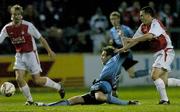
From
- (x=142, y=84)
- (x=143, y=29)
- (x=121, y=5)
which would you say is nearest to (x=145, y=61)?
(x=142, y=84)

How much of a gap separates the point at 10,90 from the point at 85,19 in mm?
11927

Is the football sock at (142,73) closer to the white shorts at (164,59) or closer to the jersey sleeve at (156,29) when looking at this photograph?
the white shorts at (164,59)

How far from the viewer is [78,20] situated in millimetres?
26969

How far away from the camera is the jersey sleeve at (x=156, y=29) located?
15977 millimetres

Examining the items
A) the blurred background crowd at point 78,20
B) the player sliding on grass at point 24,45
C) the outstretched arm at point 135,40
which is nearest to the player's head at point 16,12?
the player sliding on grass at point 24,45

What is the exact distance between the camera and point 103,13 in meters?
28.2

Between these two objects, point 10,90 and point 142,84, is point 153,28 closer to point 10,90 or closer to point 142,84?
point 10,90

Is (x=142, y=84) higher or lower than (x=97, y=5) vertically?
lower

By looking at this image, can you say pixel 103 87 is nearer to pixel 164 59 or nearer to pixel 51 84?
pixel 164 59

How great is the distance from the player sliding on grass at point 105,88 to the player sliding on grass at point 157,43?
1.24 ft

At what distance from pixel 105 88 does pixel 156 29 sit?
191 centimetres

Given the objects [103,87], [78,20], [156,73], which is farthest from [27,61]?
[78,20]

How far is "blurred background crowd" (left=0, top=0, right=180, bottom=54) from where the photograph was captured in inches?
1019

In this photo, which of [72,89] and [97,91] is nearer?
[97,91]
